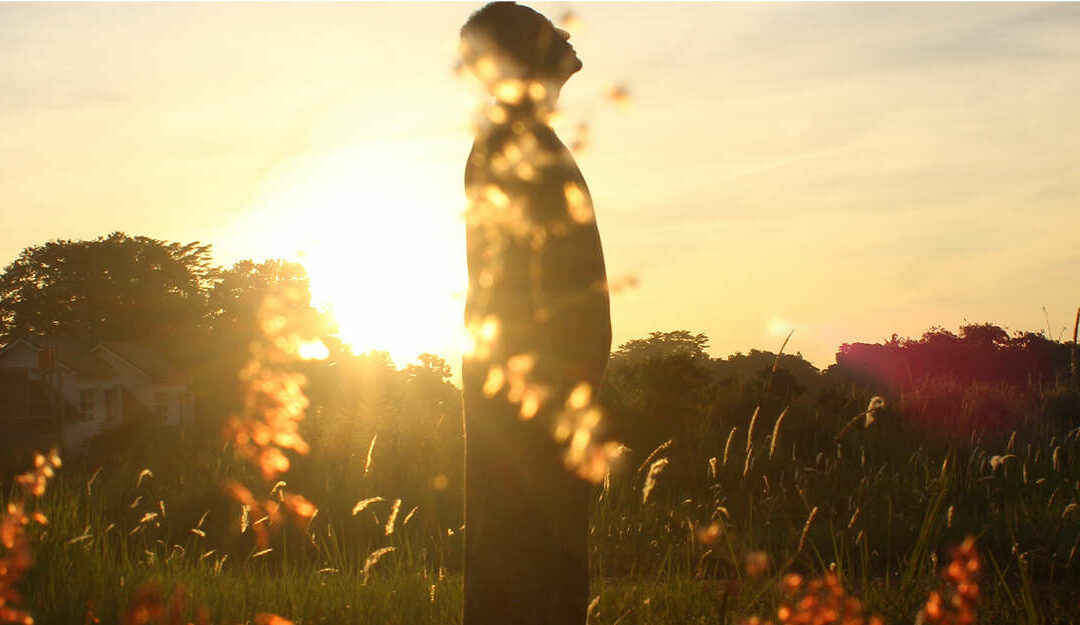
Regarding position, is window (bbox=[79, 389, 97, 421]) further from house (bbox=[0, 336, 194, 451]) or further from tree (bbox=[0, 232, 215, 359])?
tree (bbox=[0, 232, 215, 359])

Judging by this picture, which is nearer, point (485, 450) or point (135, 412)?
point (485, 450)

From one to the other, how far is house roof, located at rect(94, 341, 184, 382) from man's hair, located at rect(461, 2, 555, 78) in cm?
4104

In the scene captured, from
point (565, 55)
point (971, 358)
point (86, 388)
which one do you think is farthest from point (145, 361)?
point (565, 55)

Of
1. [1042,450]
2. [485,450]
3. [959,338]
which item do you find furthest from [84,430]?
[485,450]

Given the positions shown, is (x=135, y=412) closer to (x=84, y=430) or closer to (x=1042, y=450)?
(x=84, y=430)

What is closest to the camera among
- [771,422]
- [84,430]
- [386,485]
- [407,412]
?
[386,485]

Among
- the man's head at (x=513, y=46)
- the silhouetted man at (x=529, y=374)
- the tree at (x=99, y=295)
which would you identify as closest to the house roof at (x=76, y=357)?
the tree at (x=99, y=295)

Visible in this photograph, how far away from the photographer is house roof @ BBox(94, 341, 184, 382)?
41562 millimetres

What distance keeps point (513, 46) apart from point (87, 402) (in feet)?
133

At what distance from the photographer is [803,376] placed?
773 inches

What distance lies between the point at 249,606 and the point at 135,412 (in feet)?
127

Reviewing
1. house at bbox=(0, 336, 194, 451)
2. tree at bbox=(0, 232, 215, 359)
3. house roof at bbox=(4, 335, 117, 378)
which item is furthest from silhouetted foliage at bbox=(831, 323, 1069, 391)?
tree at bbox=(0, 232, 215, 359)

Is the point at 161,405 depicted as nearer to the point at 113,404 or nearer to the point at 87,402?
the point at 113,404

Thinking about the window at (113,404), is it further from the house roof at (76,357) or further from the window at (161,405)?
the window at (161,405)
